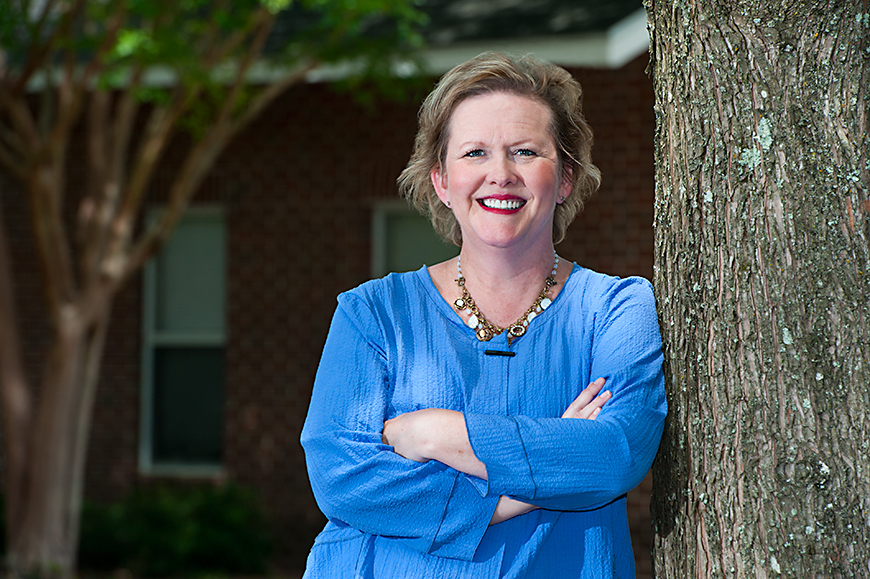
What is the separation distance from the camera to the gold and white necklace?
2.20 metres

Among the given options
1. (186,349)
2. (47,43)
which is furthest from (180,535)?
(47,43)

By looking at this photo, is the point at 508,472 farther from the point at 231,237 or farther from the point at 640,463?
the point at 231,237

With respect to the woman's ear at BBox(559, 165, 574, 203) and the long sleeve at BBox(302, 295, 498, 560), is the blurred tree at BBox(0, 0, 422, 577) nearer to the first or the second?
the woman's ear at BBox(559, 165, 574, 203)

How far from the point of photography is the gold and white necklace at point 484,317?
2203 millimetres

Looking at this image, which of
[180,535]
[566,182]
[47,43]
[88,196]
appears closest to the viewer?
[566,182]

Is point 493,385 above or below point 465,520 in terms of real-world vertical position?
above

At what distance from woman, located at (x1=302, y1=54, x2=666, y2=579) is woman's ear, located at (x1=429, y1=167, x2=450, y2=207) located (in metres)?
0.01

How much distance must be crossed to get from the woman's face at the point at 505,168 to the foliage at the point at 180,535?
6.20 m

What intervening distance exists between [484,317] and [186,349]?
24.7ft

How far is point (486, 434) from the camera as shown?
1.99m

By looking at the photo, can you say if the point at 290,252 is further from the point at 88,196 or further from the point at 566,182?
the point at 566,182

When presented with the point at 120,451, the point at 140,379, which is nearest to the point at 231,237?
the point at 140,379

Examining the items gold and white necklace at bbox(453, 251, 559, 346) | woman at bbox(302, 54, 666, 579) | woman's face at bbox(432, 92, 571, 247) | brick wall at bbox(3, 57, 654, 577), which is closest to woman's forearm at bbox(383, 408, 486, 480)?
woman at bbox(302, 54, 666, 579)

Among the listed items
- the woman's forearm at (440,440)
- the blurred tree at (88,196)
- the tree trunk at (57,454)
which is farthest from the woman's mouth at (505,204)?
the tree trunk at (57,454)
